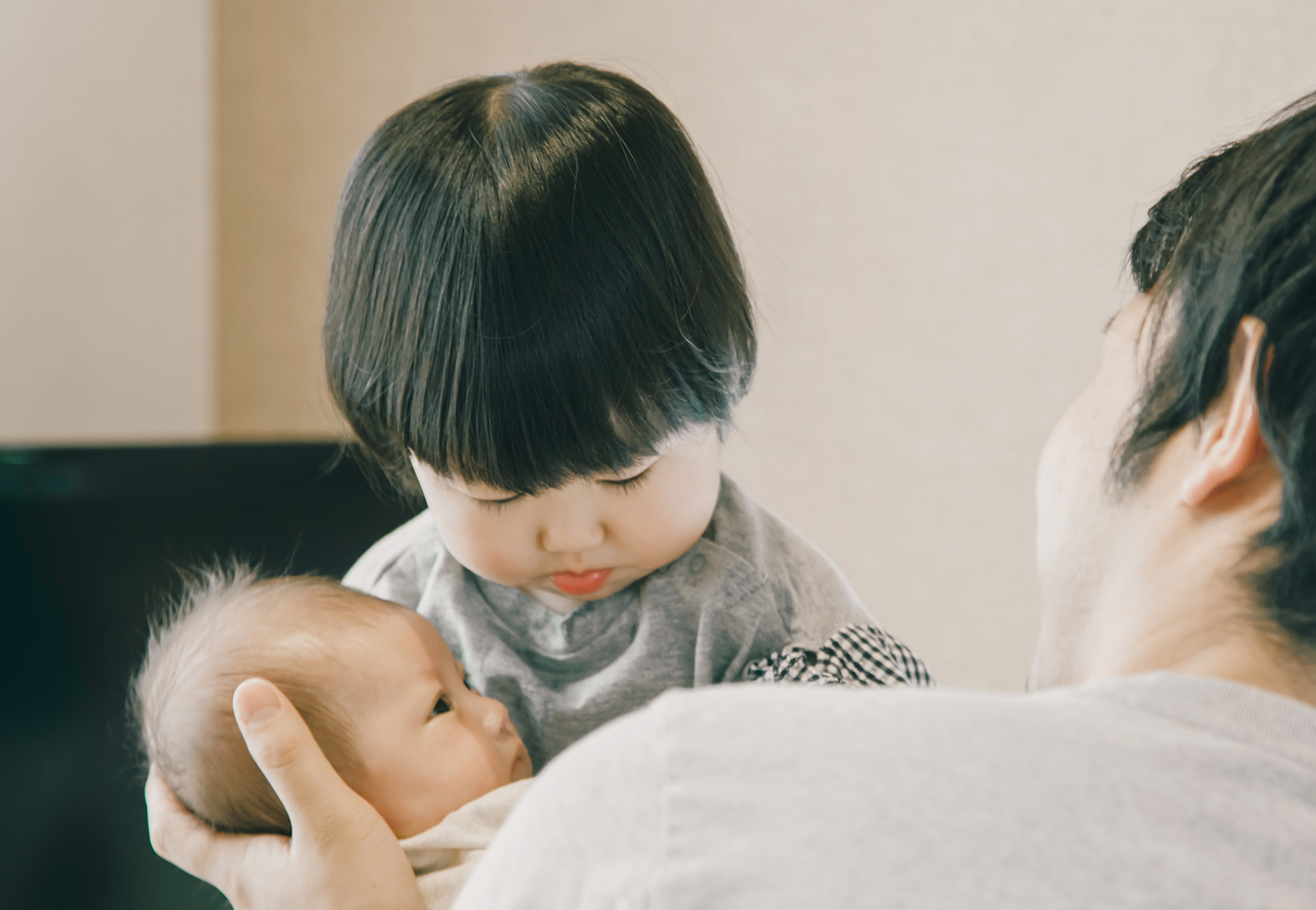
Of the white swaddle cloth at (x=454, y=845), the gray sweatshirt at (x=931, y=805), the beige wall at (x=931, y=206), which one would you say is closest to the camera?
the gray sweatshirt at (x=931, y=805)

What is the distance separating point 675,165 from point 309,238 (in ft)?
5.08

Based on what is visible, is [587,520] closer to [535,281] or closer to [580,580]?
[580,580]

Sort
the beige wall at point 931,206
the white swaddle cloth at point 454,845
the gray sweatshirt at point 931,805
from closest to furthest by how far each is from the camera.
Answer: the gray sweatshirt at point 931,805 < the white swaddle cloth at point 454,845 < the beige wall at point 931,206

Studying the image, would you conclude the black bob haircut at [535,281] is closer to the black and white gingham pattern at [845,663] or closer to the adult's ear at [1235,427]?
the black and white gingham pattern at [845,663]

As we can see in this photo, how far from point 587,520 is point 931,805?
431mm

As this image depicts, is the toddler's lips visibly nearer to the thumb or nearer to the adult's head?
the thumb

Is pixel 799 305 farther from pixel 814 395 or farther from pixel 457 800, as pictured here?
pixel 457 800

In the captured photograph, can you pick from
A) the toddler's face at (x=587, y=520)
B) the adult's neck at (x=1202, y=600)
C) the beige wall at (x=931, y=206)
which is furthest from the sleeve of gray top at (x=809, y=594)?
the beige wall at (x=931, y=206)

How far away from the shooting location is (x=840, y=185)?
157 centimetres

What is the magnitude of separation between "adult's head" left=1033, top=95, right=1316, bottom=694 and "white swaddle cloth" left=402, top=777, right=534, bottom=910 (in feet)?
1.57

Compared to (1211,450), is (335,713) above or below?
below

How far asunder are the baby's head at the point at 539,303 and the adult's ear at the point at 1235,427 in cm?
35

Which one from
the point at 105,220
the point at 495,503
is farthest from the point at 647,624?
the point at 105,220

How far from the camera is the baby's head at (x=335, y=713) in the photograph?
2.77 feet
